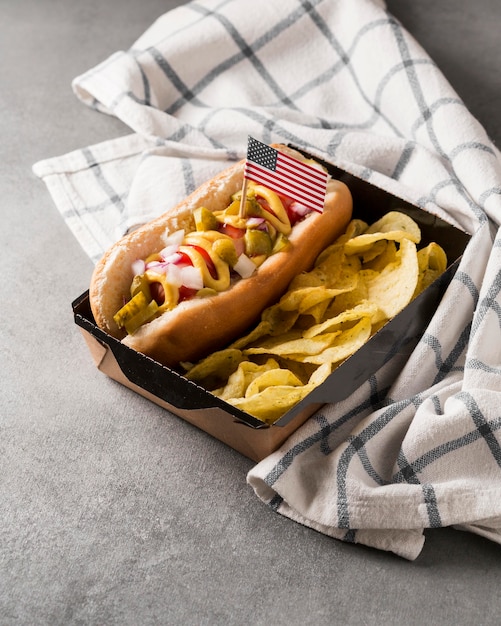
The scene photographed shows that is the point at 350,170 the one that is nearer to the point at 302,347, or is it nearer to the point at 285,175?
the point at 285,175

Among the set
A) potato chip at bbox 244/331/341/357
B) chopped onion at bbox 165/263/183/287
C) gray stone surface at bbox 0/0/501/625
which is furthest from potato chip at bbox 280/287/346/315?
gray stone surface at bbox 0/0/501/625

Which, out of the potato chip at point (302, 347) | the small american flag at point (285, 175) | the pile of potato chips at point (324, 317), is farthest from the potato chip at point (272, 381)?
the small american flag at point (285, 175)

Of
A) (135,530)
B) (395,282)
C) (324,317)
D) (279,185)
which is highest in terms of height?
(279,185)

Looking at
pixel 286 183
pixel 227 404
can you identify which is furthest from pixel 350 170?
pixel 227 404

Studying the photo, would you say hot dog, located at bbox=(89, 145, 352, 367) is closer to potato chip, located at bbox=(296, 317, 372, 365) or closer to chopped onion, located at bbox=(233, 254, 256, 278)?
chopped onion, located at bbox=(233, 254, 256, 278)

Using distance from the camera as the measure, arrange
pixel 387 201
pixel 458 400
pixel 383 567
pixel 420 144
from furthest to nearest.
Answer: pixel 420 144
pixel 387 201
pixel 458 400
pixel 383 567

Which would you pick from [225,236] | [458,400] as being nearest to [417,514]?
[458,400]

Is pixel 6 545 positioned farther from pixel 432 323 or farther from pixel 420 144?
pixel 420 144
